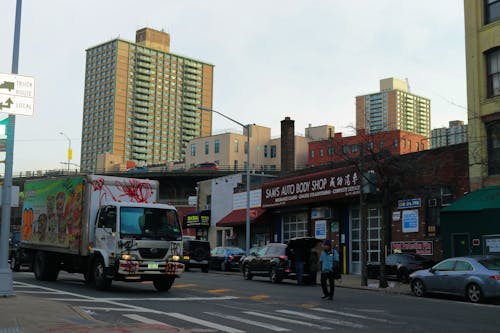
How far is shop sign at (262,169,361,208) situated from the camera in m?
32.2

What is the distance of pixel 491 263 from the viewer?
59.0ft

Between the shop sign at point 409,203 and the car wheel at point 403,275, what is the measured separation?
444 centimetres

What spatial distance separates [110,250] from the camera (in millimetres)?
17422

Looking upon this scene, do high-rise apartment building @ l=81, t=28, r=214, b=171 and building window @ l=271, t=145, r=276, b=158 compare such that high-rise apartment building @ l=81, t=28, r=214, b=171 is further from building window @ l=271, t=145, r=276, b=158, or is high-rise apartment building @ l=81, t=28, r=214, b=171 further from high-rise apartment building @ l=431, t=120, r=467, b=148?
high-rise apartment building @ l=431, t=120, r=467, b=148

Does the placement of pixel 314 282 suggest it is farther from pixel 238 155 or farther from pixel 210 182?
pixel 238 155

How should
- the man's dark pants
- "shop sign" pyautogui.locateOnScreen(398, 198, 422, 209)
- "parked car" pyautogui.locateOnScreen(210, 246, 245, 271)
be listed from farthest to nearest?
"parked car" pyautogui.locateOnScreen(210, 246, 245, 271), "shop sign" pyautogui.locateOnScreen(398, 198, 422, 209), the man's dark pants

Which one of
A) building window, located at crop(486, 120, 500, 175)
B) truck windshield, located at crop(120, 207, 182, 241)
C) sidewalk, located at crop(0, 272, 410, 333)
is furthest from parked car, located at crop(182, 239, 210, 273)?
sidewalk, located at crop(0, 272, 410, 333)

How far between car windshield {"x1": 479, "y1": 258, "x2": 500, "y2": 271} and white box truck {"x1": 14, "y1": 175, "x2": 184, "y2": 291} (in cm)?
920

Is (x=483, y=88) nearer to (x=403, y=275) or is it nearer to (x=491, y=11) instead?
(x=491, y=11)

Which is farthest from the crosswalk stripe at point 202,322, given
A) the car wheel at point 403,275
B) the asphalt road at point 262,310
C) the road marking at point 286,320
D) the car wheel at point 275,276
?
the car wheel at point 403,275

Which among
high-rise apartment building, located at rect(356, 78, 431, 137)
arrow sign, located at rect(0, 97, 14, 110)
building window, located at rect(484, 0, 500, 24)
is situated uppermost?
high-rise apartment building, located at rect(356, 78, 431, 137)

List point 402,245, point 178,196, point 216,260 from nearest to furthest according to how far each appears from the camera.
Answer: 1. point 402,245
2. point 216,260
3. point 178,196

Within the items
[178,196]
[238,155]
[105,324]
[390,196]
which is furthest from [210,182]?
[238,155]

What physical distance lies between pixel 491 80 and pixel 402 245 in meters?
9.10
